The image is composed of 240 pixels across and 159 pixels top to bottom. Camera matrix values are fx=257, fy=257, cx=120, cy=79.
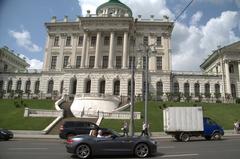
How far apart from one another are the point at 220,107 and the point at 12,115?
37.0 meters

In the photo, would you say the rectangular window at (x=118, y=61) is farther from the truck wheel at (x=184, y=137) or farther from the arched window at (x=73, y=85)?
the truck wheel at (x=184, y=137)

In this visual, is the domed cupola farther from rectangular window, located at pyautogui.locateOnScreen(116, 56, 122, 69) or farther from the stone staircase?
the stone staircase

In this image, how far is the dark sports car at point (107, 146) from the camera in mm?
13062

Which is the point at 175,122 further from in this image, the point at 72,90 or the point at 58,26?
the point at 58,26


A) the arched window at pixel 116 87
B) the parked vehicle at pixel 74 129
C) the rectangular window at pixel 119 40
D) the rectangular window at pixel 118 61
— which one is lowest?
the parked vehicle at pixel 74 129

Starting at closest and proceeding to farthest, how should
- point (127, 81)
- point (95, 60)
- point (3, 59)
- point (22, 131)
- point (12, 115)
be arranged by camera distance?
point (22, 131)
point (12, 115)
point (127, 81)
point (95, 60)
point (3, 59)

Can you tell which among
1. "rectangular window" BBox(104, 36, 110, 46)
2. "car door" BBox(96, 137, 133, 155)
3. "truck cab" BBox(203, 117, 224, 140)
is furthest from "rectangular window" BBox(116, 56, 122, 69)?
"car door" BBox(96, 137, 133, 155)

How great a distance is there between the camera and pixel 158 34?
219 ft

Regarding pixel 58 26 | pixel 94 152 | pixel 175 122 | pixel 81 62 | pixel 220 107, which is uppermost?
pixel 58 26

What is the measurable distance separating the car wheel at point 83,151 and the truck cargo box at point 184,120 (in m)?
13.6

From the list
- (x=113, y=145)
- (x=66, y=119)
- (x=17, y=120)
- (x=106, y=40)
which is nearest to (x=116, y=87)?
(x=106, y=40)

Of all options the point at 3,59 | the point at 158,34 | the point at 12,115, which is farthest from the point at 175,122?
the point at 3,59

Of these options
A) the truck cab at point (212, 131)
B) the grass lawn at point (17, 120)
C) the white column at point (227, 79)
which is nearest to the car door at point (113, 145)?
the truck cab at point (212, 131)

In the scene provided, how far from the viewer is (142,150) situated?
13453 mm
